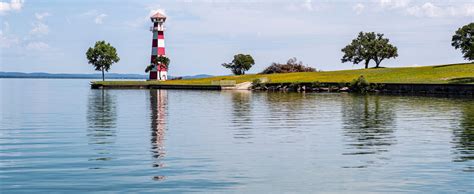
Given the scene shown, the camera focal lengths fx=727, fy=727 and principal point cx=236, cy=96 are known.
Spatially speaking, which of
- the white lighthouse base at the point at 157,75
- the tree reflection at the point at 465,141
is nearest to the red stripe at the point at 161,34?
the white lighthouse base at the point at 157,75

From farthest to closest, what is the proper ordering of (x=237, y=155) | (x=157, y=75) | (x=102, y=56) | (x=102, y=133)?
(x=102, y=56) → (x=157, y=75) → (x=102, y=133) → (x=237, y=155)

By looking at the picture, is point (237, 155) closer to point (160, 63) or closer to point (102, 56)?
point (160, 63)

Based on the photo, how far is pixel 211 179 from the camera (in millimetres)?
21484

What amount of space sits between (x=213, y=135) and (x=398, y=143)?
899cm

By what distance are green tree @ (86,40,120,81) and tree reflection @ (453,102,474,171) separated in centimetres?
14125

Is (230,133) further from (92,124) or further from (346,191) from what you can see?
(346,191)

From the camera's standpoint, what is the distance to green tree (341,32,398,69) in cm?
15938

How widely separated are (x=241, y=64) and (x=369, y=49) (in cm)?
3974

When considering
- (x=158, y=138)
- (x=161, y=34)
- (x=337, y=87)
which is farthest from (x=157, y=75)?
(x=158, y=138)

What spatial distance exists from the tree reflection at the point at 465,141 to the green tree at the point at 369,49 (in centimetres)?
11370

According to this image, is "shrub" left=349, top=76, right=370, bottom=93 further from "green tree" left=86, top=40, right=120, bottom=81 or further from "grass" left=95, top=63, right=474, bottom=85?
"green tree" left=86, top=40, right=120, bottom=81

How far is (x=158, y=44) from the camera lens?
152875 millimetres

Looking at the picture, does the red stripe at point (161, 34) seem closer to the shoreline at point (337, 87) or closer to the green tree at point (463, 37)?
the shoreline at point (337, 87)

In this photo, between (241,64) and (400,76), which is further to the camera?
(241,64)
